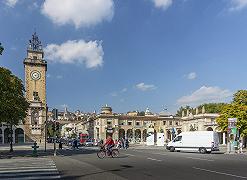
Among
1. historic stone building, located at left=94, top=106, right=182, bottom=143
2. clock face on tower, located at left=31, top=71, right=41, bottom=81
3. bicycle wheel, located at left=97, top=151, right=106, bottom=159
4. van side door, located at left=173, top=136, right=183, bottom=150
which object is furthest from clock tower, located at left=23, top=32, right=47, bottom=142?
bicycle wheel, located at left=97, top=151, right=106, bottom=159

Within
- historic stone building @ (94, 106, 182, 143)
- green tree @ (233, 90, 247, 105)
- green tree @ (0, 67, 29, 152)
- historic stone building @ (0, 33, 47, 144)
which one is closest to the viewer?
green tree @ (0, 67, 29, 152)

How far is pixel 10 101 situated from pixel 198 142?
21.2m

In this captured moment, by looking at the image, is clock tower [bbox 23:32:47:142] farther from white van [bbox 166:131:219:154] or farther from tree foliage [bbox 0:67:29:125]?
white van [bbox 166:131:219:154]

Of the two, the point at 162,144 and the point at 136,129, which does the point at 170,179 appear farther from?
the point at 136,129

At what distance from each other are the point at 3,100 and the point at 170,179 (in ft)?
95.0

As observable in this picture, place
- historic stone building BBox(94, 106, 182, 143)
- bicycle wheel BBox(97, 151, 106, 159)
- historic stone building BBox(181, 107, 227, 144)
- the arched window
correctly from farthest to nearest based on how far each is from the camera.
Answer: historic stone building BBox(94, 106, 182, 143)
the arched window
historic stone building BBox(181, 107, 227, 144)
bicycle wheel BBox(97, 151, 106, 159)

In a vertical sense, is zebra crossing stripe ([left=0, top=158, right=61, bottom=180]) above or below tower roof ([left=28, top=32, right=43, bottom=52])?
below

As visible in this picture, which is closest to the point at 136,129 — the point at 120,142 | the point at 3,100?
the point at 120,142

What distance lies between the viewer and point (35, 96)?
130125mm

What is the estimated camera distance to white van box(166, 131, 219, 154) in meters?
43.1

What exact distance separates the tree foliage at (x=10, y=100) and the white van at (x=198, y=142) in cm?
1865

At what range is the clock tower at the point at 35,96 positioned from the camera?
12862cm

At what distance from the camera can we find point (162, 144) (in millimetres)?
76625

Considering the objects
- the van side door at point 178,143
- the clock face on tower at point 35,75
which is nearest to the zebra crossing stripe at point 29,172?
the van side door at point 178,143
